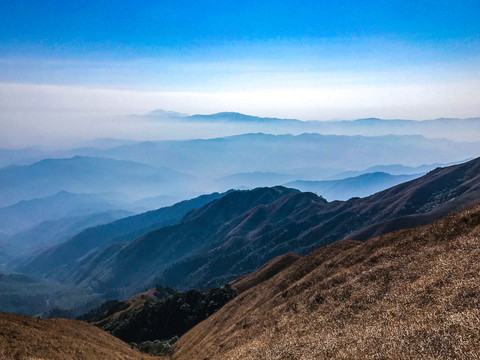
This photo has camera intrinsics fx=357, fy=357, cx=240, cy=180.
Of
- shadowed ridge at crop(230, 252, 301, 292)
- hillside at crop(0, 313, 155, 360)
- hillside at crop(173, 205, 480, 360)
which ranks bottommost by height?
shadowed ridge at crop(230, 252, 301, 292)

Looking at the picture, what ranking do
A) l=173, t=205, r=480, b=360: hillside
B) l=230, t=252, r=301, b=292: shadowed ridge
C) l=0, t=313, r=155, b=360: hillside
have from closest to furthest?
1. l=173, t=205, r=480, b=360: hillside
2. l=0, t=313, r=155, b=360: hillside
3. l=230, t=252, r=301, b=292: shadowed ridge

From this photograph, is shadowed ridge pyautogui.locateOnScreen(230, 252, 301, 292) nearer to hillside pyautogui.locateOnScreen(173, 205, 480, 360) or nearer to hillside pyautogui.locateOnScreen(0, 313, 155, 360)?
hillside pyautogui.locateOnScreen(173, 205, 480, 360)

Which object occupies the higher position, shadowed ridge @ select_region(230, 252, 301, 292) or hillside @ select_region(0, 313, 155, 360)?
hillside @ select_region(0, 313, 155, 360)

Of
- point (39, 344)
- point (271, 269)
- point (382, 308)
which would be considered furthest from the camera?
point (271, 269)

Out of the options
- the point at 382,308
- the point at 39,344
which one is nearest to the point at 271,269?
the point at 39,344

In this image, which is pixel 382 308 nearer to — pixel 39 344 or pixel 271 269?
pixel 39 344

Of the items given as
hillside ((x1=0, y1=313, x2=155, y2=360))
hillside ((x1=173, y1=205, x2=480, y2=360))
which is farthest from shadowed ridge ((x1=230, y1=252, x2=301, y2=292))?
hillside ((x1=0, y1=313, x2=155, y2=360))

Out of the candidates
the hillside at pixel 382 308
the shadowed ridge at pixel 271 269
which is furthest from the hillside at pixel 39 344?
the shadowed ridge at pixel 271 269

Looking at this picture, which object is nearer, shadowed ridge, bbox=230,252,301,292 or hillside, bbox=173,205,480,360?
hillside, bbox=173,205,480,360

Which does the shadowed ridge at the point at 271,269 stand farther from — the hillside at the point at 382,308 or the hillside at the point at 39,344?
the hillside at the point at 39,344
